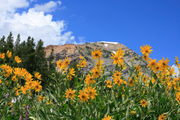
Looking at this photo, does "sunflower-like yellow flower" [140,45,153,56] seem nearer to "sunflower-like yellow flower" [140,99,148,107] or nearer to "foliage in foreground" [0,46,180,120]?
"foliage in foreground" [0,46,180,120]

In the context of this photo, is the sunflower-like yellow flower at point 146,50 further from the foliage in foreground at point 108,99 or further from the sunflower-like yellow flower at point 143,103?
the sunflower-like yellow flower at point 143,103

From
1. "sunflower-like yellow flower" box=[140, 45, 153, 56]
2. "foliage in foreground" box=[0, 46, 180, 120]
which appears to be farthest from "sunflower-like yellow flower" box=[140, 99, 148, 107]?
"sunflower-like yellow flower" box=[140, 45, 153, 56]

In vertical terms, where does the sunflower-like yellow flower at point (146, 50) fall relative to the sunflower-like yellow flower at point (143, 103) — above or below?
above

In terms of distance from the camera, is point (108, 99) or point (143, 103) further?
point (108, 99)

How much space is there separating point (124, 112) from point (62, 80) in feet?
4.40

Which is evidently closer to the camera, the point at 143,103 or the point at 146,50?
the point at 143,103

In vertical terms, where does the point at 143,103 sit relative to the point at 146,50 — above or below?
below

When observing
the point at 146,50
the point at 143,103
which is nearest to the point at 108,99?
the point at 143,103

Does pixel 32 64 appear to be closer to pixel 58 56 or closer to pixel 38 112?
pixel 58 56

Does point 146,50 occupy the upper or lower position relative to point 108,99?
upper

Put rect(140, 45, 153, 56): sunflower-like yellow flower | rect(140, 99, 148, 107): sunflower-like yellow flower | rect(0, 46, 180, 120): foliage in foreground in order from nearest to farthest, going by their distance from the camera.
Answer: rect(0, 46, 180, 120): foliage in foreground, rect(140, 99, 148, 107): sunflower-like yellow flower, rect(140, 45, 153, 56): sunflower-like yellow flower

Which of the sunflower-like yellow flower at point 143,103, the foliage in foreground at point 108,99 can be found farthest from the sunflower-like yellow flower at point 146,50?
the sunflower-like yellow flower at point 143,103

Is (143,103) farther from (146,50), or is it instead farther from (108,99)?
(146,50)

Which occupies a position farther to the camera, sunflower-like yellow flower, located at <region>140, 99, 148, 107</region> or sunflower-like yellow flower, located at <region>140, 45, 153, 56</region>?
sunflower-like yellow flower, located at <region>140, 45, 153, 56</region>
